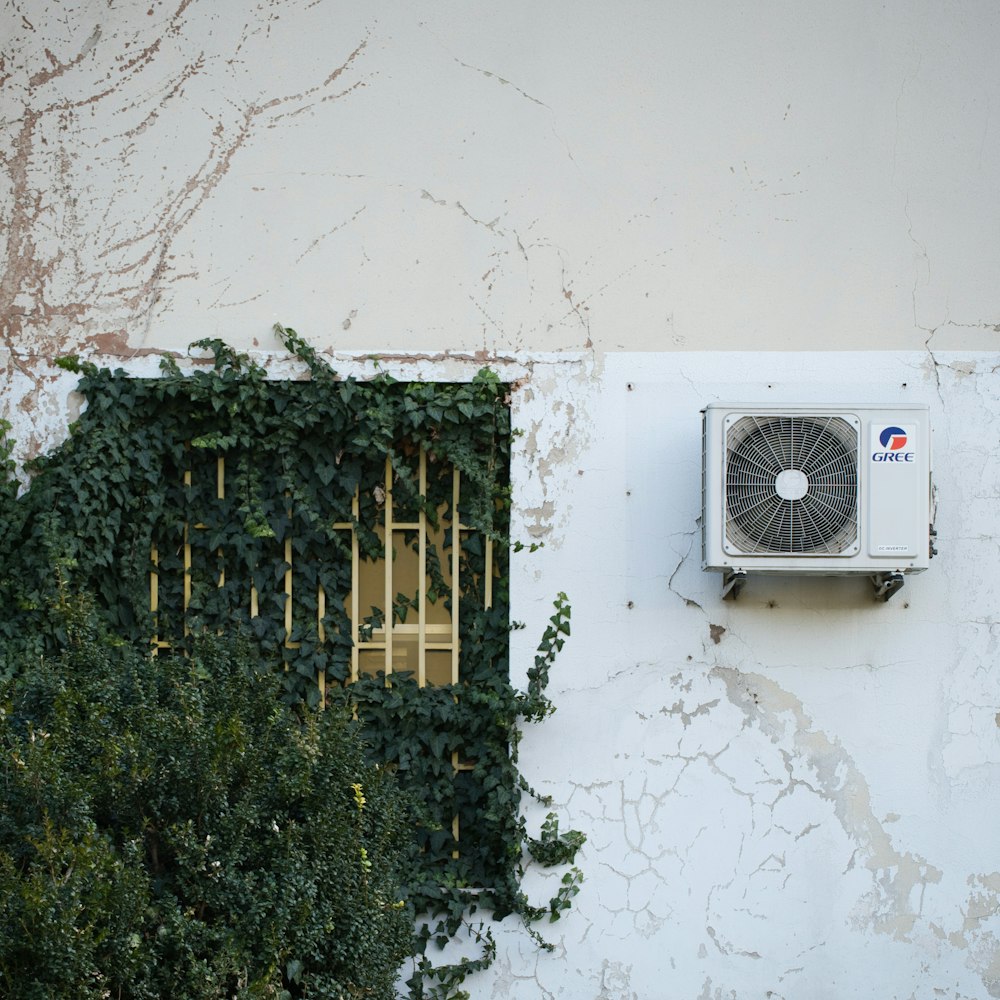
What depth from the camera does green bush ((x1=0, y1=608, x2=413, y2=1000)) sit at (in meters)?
3.14

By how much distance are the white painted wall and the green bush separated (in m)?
1.02

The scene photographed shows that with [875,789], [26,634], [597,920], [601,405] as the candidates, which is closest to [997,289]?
[601,405]

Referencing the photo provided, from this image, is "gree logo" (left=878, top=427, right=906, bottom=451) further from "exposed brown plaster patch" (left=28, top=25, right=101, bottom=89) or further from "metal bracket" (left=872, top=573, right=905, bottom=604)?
"exposed brown plaster patch" (left=28, top=25, right=101, bottom=89)

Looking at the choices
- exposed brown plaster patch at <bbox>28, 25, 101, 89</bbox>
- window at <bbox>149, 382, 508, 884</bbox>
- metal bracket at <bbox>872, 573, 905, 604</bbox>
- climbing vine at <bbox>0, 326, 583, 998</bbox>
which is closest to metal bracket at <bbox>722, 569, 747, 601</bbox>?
metal bracket at <bbox>872, 573, 905, 604</bbox>

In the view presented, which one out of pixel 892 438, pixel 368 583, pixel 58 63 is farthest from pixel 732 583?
pixel 58 63

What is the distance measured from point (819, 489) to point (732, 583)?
0.47 meters

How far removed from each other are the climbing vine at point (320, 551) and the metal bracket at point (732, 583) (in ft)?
2.03

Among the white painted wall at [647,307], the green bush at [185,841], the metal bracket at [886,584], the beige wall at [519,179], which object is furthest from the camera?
the beige wall at [519,179]

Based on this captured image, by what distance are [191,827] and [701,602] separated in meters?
2.11

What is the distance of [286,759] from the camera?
3.80 metres

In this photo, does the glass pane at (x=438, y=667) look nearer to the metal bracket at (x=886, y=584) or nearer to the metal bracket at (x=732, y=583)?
the metal bracket at (x=732, y=583)

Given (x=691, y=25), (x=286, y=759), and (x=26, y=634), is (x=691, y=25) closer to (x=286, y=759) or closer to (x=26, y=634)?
(x=286, y=759)

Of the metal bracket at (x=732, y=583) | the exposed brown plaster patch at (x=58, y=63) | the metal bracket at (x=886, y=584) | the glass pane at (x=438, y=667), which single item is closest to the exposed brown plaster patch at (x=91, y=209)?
the exposed brown plaster patch at (x=58, y=63)

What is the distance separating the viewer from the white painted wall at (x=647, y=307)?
14.9 feet
